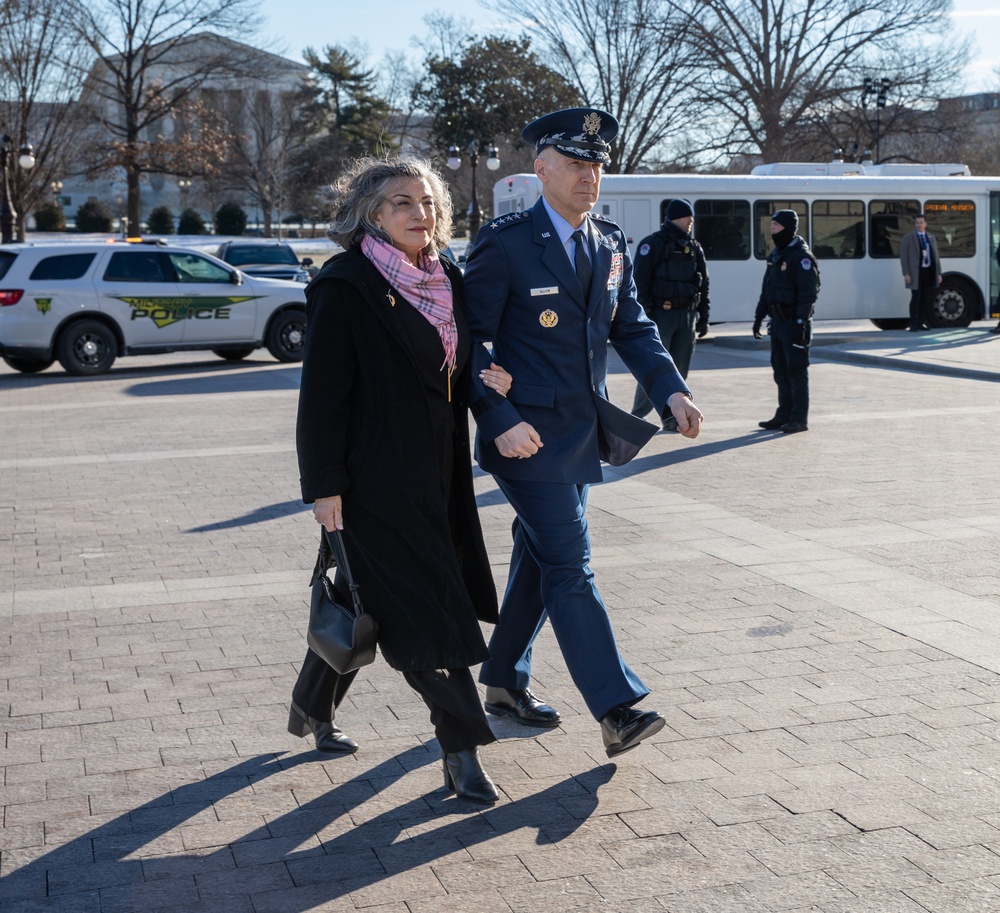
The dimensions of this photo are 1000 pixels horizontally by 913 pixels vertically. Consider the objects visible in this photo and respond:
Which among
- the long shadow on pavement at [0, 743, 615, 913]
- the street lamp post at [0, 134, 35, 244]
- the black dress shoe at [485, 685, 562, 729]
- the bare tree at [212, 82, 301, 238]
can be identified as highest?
the bare tree at [212, 82, 301, 238]

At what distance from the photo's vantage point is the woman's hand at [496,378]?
3863 mm

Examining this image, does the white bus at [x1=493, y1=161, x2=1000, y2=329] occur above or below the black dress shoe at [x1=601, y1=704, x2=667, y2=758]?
above

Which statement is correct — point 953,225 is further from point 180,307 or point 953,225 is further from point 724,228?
point 180,307

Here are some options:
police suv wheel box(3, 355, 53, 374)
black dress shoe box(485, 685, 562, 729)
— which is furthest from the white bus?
black dress shoe box(485, 685, 562, 729)

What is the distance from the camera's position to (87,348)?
57.2 feet

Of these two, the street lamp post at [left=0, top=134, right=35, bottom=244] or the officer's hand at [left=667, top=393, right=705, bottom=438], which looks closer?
the officer's hand at [left=667, top=393, right=705, bottom=438]

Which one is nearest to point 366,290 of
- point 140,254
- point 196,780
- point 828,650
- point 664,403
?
point 664,403

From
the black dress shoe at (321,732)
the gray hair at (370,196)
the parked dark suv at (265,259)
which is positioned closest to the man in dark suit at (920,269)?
the parked dark suv at (265,259)

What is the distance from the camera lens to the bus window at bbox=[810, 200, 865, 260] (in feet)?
71.7

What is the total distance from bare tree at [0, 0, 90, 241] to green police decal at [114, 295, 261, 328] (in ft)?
68.6

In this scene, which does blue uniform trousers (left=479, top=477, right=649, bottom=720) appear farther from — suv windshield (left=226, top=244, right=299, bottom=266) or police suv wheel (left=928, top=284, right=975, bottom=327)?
suv windshield (left=226, top=244, right=299, bottom=266)

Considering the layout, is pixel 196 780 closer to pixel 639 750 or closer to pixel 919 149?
pixel 639 750

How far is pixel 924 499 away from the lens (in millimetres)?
8078

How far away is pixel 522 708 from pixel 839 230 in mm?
18956
